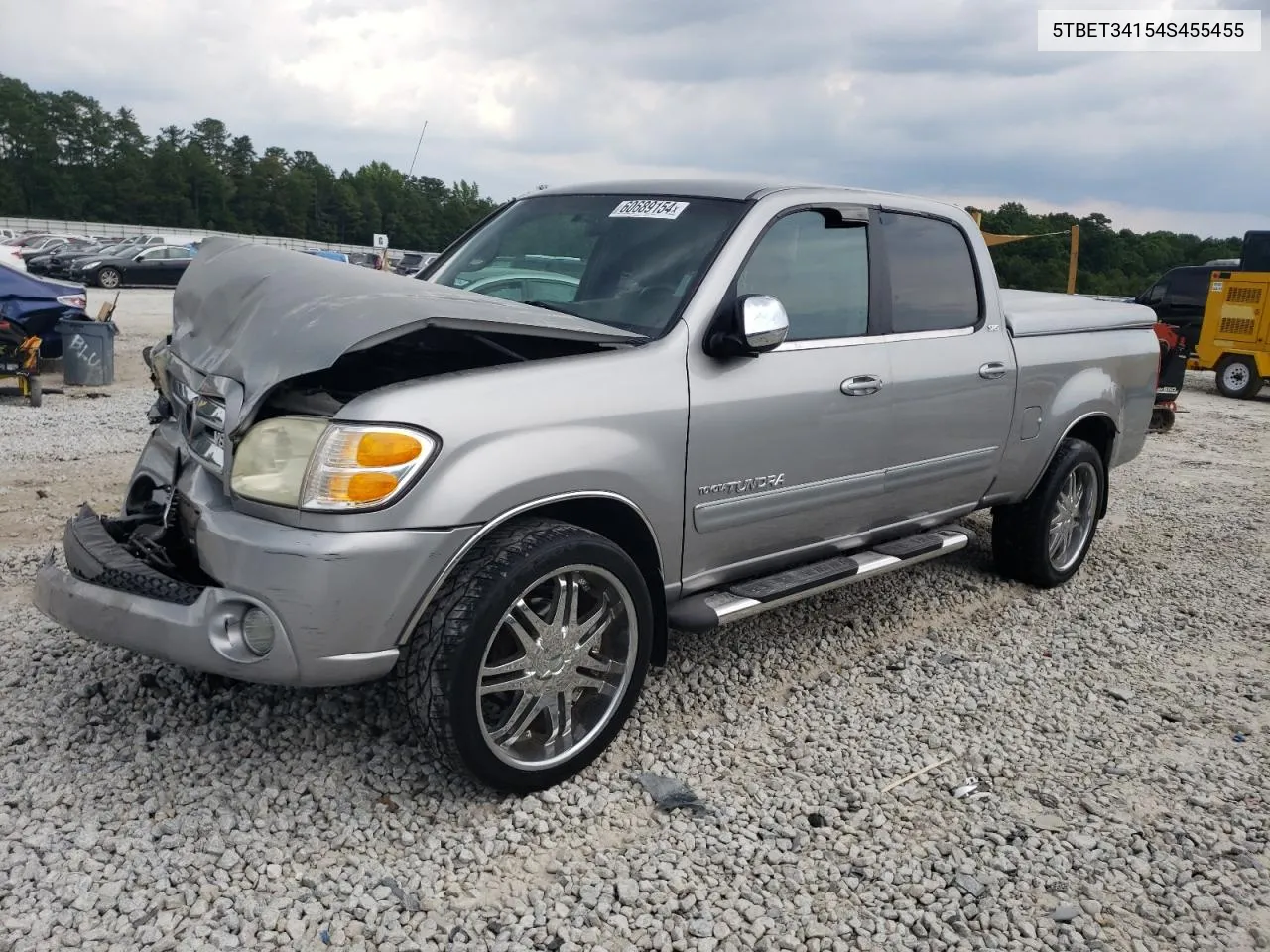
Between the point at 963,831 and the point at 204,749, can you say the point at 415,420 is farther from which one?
the point at 963,831

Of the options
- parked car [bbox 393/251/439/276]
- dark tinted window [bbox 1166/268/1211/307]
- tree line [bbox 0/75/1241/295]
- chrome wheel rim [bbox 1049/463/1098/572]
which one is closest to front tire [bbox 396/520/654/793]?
parked car [bbox 393/251/439/276]

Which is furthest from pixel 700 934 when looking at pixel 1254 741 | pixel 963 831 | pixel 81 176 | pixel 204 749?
pixel 81 176

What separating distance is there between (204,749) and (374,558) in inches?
44.6

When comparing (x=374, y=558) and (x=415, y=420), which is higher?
(x=415, y=420)

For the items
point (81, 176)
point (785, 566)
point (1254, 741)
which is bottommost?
point (1254, 741)

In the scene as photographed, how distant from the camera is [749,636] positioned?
4555 mm

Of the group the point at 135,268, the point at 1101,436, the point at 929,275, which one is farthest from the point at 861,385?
the point at 135,268

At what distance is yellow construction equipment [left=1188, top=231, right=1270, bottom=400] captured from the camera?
16.0 metres

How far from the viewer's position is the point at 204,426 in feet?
10.5

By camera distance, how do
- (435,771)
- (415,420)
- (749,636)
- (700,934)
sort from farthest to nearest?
(749,636) → (435,771) → (415,420) → (700,934)

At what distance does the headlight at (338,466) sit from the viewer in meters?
2.71

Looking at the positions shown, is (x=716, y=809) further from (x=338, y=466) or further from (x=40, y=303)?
(x=40, y=303)

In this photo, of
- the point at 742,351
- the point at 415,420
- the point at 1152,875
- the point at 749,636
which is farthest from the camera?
the point at 749,636

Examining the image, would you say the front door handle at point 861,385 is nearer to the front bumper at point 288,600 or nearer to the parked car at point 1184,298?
the front bumper at point 288,600
